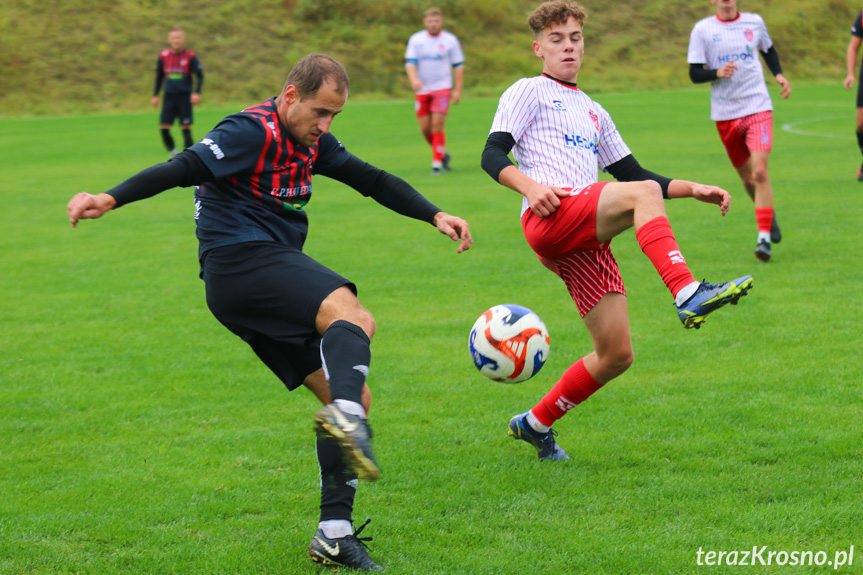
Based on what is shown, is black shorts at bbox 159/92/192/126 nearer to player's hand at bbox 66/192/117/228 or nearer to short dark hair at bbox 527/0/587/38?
short dark hair at bbox 527/0/587/38

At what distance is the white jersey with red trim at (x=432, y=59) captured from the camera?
15430 mm

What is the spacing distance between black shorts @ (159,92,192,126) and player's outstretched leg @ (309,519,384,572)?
16470mm

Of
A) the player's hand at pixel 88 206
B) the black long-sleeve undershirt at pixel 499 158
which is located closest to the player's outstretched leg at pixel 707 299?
the black long-sleeve undershirt at pixel 499 158

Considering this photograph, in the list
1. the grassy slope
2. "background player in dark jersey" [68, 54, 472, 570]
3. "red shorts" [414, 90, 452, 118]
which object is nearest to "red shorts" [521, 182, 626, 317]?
"background player in dark jersey" [68, 54, 472, 570]

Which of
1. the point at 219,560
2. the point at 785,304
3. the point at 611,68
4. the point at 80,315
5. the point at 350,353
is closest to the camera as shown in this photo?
the point at 350,353

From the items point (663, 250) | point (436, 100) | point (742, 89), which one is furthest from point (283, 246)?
point (436, 100)

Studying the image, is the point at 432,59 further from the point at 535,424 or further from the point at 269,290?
the point at 269,290

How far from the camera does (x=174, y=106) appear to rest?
1877cm

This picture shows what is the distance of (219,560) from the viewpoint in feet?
11.7

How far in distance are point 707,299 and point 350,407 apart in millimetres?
1423

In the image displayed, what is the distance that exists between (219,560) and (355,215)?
910 cm

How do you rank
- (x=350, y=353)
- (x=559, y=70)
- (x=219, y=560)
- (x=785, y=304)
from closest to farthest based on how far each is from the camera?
(x=350, y=353)
(x=219, y=560)
(x=559, y=70)
(x=785, y=304)

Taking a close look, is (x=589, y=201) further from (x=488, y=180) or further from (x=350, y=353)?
(x=488, y=180)

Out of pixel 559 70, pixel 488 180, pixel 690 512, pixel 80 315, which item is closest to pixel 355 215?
pixel 488 180
